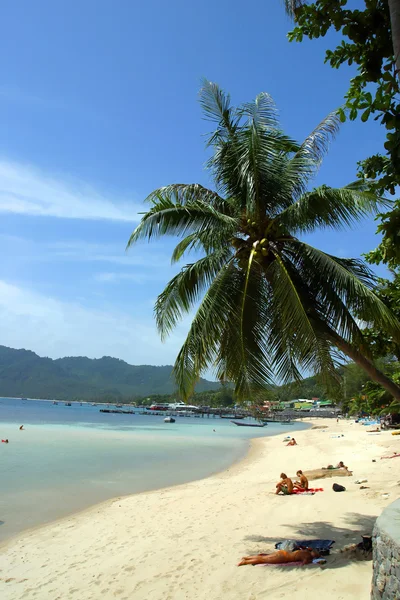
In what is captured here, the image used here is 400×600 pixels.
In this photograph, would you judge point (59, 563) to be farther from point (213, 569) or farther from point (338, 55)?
point (338, 55)

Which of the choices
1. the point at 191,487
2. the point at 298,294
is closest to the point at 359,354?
the point at 298,294

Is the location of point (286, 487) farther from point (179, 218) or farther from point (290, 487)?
point (179, 218)

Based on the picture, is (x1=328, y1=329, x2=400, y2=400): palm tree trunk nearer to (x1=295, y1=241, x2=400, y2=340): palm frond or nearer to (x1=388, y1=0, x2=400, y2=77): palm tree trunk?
(x1=295, y1=241, x2=400, y2=340): palm frond

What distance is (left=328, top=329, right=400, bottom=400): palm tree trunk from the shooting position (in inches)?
273

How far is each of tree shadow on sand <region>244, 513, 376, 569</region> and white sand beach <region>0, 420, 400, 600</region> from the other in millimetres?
19

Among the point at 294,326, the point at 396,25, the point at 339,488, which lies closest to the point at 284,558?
the point at 294,326

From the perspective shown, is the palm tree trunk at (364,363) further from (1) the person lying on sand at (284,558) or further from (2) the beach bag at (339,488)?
(2) the beach bag at (339,488)

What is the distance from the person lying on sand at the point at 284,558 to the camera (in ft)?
20.9

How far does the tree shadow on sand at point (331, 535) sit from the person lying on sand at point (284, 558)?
0.27 metres

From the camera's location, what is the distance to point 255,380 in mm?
7438

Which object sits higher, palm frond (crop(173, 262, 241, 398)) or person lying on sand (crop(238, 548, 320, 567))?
palm frond (crop(173, 262, 241, 398))

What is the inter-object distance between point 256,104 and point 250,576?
26.2ft

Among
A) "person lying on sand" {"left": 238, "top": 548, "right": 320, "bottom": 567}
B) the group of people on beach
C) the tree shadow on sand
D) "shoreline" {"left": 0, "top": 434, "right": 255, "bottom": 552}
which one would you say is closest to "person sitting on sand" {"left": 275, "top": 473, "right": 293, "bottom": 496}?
the group of people on beach

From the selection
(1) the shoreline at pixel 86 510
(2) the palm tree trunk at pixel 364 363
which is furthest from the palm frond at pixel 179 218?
(1) the shoreline at pixel 86 510
